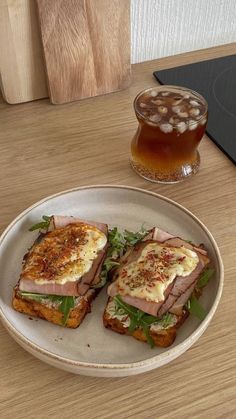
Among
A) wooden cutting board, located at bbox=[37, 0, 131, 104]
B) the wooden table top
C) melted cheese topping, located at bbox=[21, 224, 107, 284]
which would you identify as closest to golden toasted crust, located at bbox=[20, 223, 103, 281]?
melted cheese topping, located at bbox=[21, 224, 107, 284]

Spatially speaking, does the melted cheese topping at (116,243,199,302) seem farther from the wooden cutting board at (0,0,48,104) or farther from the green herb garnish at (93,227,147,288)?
the wooden cutting board at (0,0,48,104)

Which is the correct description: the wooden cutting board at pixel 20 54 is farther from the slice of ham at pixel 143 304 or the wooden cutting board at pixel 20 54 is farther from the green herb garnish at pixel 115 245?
the slice of ham at pixel 143 304

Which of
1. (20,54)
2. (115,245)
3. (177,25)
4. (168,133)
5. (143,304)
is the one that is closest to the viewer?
(143,304)

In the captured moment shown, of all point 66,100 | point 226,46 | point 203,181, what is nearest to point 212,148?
point 203,181

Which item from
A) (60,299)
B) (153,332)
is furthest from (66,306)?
(153,332)

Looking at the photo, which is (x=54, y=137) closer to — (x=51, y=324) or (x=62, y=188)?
(x=62, y=188)

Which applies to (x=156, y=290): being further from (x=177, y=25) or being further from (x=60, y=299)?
(x=177, y=25)
